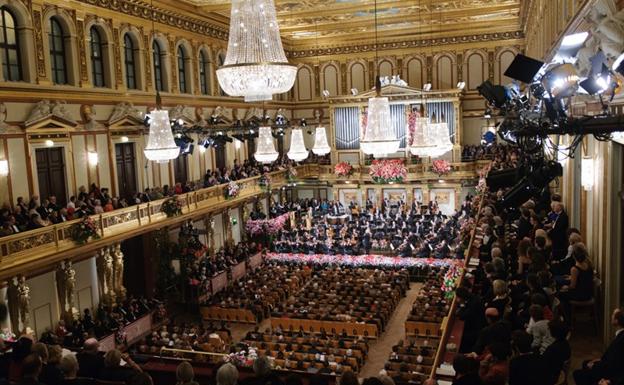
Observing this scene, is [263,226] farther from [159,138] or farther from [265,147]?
[159,138]

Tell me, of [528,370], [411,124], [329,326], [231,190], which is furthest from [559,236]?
[411,124]

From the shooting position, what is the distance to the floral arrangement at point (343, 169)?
3497 centimetres

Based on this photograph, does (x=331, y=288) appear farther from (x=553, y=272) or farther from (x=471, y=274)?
(x=553, y=272)

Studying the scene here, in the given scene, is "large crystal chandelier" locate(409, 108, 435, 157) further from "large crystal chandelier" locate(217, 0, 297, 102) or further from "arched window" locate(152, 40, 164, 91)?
"arched window" locate(152, 40, 164, 91)

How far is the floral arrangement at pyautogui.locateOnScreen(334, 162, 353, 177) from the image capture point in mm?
34969

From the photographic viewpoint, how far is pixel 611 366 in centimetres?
536

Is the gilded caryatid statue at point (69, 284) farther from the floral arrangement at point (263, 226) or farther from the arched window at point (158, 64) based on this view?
the floral arrangement at point (263, 226)

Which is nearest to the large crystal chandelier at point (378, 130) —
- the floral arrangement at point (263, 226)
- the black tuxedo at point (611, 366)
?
the black tuxedo at point (611, 366)

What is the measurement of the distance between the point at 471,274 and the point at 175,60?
19254mm

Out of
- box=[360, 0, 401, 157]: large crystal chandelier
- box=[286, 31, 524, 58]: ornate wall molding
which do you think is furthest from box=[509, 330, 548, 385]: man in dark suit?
box=[286, 31, 524, 58]: ornate wall molding

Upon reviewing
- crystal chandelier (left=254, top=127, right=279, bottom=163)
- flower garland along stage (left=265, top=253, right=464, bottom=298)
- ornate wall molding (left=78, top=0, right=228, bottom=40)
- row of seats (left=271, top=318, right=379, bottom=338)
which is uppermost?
ornate wall molding (left=78, top=0, right=228, bottom=40)

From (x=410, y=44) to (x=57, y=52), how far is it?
933 inches

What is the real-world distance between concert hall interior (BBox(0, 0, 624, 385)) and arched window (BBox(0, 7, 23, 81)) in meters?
0.08

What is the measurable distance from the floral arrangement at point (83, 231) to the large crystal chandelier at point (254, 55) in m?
11.2
